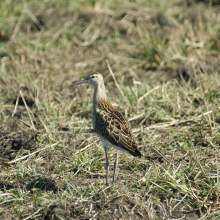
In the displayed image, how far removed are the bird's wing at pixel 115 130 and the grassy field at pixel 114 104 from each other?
0.35m

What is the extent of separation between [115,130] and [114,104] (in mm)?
1811

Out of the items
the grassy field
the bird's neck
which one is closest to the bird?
the bird's neck

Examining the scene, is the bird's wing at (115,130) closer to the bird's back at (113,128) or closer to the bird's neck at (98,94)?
the bird's back at (113,128)

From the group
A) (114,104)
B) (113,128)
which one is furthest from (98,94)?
(114,104)

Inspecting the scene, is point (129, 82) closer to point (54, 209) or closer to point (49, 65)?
point (49, 65)

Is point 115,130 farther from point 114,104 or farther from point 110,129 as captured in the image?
point 114,104

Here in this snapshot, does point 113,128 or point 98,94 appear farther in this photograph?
point 98,94

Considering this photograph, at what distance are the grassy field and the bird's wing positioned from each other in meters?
0.35

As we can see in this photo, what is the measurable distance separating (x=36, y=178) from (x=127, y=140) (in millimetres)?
1275

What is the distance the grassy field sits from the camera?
4.34 meters

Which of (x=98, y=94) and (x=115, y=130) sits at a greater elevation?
(x=98, y=94)

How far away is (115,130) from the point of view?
187 inches

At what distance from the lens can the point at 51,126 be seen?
589 centimetres

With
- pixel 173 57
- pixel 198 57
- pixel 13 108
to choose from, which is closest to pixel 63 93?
pixel 13 108
